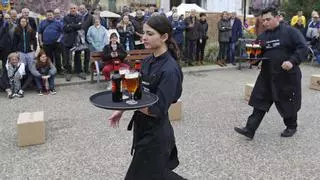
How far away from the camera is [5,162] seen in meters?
5.00

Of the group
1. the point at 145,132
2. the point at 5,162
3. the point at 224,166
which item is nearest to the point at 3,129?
the point at 5,162

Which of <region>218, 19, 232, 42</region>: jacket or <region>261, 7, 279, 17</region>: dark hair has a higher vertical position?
<region>261, 7, 279, 17</region>: dark hair

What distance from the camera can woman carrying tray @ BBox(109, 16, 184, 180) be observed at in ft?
9.80

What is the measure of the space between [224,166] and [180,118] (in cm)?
216

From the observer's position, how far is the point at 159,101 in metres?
2.93

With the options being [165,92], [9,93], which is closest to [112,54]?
[9,93]

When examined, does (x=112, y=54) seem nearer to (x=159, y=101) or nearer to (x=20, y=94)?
(x=20, y=94)

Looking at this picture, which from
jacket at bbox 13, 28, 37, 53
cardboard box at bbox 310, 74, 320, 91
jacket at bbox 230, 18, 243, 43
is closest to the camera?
jacket at bbox 13, 28, 37, 53

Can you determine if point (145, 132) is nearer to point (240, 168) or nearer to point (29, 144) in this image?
point (240, 168)

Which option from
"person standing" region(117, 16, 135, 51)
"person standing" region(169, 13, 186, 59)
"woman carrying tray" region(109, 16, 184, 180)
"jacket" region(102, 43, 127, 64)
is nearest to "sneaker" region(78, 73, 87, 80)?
"jacket" region(102, 43, 127, 64)

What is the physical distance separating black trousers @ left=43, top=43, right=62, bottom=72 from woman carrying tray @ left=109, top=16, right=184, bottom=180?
752 cm

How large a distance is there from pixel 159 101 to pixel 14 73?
6588 millimetres

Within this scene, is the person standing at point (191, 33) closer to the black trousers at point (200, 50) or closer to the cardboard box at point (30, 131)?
the black trousers at point (200, 50)

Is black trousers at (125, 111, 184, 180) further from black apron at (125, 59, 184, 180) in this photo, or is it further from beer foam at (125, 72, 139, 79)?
beer foam at (125, 72, 139, 79)
